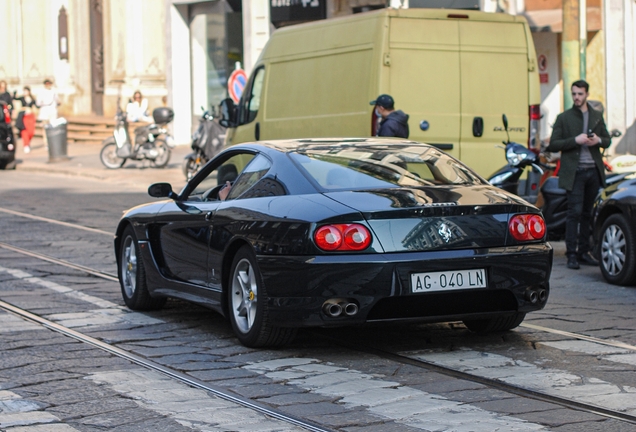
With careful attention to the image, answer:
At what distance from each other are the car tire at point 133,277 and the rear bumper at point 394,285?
6.68 ft

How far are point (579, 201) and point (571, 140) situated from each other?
1.94 ft

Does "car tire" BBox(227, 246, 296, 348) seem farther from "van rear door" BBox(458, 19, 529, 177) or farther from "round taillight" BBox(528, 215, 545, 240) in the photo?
"van rear door" BBox(458, 19, 529, 177)

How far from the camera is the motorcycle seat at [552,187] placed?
12.5 meters

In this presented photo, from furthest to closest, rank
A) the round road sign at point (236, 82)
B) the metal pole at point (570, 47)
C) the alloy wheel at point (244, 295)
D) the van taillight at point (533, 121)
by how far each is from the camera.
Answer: the round road sign at point (236, 82) < the metal pole at point (570, 47) < the van taillight at point (533, 121) < the alloy wheel at point (244, 295)

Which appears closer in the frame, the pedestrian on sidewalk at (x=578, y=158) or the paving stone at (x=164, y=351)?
the paving stone at (x=164, y=351)

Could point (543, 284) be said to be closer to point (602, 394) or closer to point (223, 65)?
point (602, 394)

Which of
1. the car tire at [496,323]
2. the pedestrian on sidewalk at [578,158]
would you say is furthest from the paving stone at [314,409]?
the pedestrian on sidewalk at [578,158]

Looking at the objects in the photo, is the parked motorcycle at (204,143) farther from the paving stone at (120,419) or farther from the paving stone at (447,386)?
the paving stone at (120,419)

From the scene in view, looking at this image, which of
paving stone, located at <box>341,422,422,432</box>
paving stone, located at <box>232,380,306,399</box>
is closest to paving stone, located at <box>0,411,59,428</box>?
paving stone, located at <box>232,380,306,399</box>

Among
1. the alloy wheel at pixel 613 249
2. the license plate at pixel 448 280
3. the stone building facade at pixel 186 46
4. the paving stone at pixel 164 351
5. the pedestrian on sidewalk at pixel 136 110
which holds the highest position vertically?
the stone building facade at pixel 186 46

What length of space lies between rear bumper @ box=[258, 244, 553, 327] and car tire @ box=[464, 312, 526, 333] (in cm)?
39

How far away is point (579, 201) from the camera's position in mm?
11180

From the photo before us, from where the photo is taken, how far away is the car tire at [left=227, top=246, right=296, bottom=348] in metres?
6.72

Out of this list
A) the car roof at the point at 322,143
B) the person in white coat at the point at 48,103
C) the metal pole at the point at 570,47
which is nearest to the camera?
the car roof at the point at 322,143
